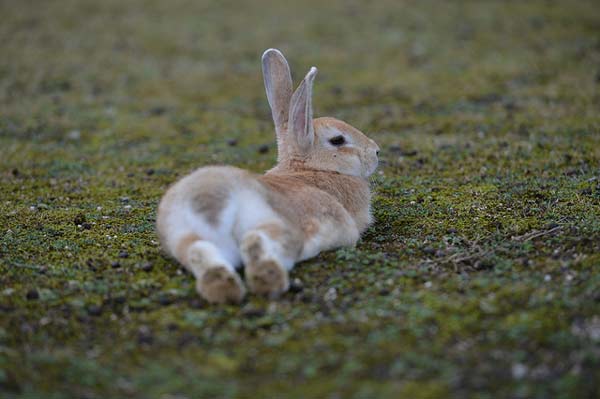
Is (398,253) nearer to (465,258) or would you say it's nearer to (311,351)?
(465,258)

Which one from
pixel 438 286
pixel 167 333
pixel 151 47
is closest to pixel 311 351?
pixel 167 333

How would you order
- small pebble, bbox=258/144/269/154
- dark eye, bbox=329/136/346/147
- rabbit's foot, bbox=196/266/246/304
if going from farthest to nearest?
small pebble, bbox=258/144/269/154, dark eye, bbox=329/136/346/147, rabbit's foot, bbox=196/266/246/304

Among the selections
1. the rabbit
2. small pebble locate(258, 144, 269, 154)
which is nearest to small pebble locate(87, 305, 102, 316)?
the rabbit

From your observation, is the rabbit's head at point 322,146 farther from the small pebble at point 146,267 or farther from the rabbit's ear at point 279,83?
the small pebble at point 146,267

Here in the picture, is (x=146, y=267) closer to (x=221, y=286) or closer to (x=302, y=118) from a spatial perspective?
(x=221, y=286)

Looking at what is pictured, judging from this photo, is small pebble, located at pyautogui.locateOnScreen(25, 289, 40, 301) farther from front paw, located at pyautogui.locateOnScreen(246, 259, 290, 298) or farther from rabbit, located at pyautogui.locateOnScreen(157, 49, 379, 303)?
front paw, located at pyautogui.locateOnScreen(246, 259, 290, 298)

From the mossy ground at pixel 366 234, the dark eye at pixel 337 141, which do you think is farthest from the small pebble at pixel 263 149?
the dark eye at pixel 337 141

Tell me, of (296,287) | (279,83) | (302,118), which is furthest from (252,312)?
(279,83)
